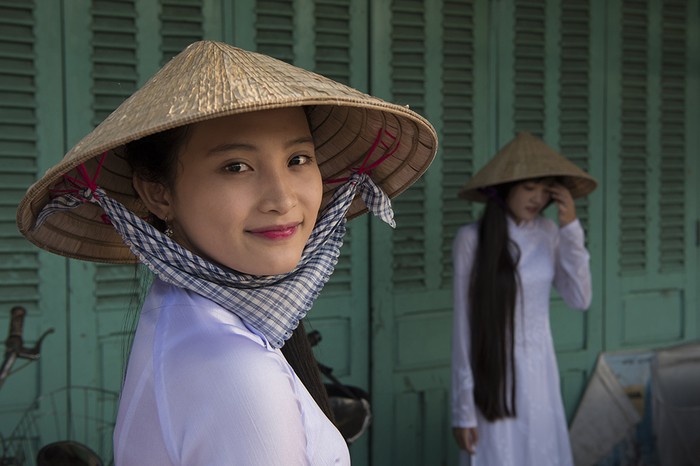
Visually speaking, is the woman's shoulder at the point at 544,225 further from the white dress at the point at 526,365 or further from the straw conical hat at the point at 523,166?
the straw conical hat at the point at 523,166

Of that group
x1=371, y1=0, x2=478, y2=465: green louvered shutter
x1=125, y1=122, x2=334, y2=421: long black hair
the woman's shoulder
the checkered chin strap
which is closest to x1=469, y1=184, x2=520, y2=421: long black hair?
the woman's shoulder

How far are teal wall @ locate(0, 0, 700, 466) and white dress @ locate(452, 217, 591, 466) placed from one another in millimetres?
467

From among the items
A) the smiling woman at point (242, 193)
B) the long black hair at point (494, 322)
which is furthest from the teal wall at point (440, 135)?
the smiling woman at point (242, 193)

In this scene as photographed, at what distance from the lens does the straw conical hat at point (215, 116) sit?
1.03 meters

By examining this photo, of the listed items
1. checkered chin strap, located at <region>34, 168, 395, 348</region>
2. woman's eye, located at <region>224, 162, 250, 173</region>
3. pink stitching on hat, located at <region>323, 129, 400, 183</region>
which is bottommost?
checkered chin strap, located at <region>34, 168, 395, 348</region>

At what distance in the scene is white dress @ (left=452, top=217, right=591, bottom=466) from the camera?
3029 mm

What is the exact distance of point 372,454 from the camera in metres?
3.48

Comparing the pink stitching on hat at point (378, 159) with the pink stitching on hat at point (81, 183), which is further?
the pink stitching on hat at point (378, 159)

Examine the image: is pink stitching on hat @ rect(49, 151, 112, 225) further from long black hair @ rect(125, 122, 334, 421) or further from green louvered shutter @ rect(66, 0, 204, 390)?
green louvered shutter @ rect(66, 0, 204, 390)

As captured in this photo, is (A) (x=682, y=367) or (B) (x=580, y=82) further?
(A) (x=682, y=367)

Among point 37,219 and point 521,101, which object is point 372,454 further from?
point 37,219

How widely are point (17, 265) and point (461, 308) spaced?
173 cm

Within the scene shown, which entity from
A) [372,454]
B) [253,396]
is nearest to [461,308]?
[372,454]

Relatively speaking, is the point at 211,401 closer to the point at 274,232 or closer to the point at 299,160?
the point at 274,232
